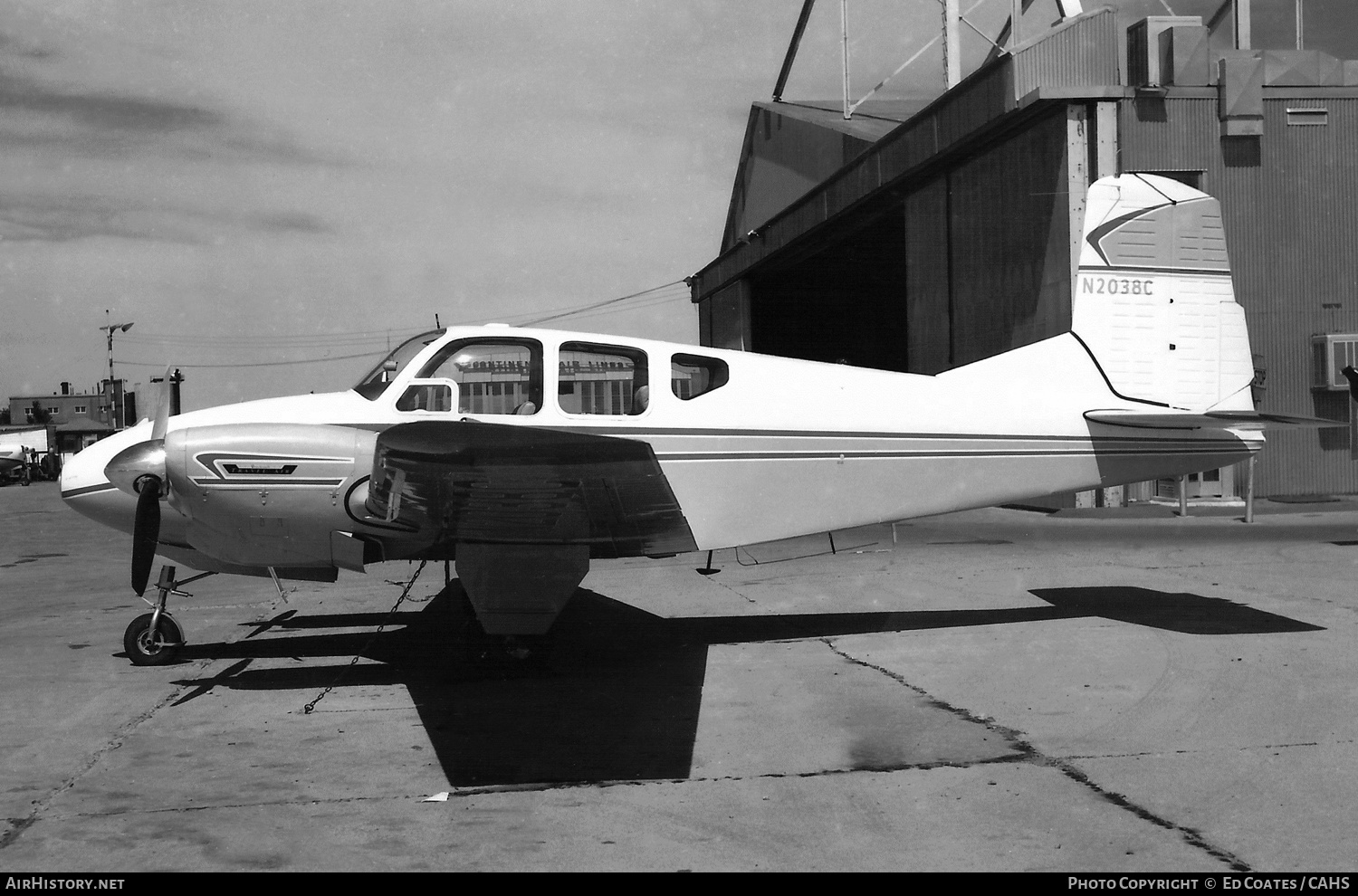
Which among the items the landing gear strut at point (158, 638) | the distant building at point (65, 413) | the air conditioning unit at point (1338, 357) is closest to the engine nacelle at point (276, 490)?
the landing gear strut at point (158, 638)

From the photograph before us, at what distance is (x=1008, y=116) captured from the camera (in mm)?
17109

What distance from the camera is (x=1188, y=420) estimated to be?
811cm

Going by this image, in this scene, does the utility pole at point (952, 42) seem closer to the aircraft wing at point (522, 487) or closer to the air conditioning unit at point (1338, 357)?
the air conditioning unit at point (1338, 357)

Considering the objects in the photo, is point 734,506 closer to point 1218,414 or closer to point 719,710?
point 719,710

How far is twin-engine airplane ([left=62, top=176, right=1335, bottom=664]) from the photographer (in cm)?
591

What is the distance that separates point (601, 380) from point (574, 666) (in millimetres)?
2080

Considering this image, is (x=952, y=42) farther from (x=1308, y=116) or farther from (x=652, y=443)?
(x=652, y=443)

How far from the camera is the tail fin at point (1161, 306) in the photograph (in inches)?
334

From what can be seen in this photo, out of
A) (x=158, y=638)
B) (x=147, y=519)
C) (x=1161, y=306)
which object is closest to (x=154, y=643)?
(x=158, y=638)

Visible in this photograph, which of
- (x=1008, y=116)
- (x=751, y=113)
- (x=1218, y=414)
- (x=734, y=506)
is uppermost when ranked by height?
(x=751, y=113)

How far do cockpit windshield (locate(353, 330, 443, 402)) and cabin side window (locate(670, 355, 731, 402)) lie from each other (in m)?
1.69

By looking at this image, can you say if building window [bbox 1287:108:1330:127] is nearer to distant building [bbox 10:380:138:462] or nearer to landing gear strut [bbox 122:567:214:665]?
landing gear strut [bbox 122:567:214:665]
